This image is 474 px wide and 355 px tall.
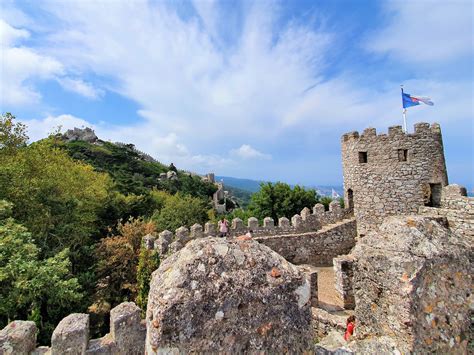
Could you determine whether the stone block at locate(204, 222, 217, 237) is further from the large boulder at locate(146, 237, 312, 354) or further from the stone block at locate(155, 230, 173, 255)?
the large boulder at locate(146, 237, 312, 354)

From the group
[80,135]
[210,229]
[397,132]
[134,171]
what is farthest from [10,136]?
[80,135]

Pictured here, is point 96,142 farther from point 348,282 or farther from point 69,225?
point 348,282

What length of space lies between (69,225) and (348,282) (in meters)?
11.9

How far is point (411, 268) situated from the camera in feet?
7.30

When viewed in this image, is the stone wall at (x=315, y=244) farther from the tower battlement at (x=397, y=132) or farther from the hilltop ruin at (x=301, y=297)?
the hilltop ruin at (x=301, y=297)

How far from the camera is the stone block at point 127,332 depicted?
207 inches

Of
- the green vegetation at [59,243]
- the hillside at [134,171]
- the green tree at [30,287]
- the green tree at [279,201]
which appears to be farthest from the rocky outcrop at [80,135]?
the green tree at [30,287]

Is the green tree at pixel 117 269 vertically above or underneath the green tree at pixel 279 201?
underneath

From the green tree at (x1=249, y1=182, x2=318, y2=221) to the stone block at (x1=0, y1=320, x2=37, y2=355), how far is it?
1955cm

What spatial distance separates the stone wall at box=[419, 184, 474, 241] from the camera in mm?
8070

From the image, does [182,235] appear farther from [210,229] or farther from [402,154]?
[402,154]

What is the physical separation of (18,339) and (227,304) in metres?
5.18

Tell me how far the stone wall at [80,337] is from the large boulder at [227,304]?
4.43 meters

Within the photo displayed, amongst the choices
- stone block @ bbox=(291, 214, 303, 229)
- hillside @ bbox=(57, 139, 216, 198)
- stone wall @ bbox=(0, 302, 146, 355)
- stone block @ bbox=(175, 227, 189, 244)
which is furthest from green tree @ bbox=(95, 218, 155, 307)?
hillside @ bbox=(57, 139, 216, 198)
